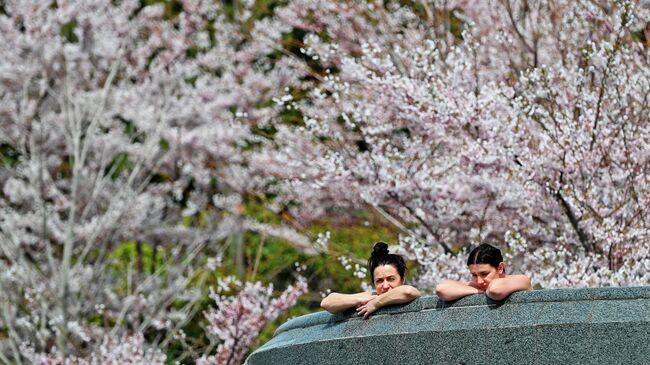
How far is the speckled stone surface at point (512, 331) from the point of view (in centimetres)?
553

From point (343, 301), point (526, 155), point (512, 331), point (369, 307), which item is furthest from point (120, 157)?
point (512, 331)

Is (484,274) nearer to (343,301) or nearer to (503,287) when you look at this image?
(503,287)

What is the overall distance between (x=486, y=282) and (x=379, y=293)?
679mm

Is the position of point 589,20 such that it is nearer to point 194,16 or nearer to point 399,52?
point 399,52

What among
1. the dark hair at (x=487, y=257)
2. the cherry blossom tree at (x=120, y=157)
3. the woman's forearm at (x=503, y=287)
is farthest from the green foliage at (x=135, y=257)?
the woman's forearm at (x=503, y=287)

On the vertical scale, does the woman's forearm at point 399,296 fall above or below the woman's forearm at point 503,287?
below

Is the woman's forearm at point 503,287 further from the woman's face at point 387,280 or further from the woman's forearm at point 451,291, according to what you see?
the woman's face at point 387,280

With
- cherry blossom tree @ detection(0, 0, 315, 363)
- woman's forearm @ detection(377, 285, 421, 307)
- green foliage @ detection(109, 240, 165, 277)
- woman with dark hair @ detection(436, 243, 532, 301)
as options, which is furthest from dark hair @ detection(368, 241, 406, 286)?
green foliage @ detection(109, 240, 165, 277)

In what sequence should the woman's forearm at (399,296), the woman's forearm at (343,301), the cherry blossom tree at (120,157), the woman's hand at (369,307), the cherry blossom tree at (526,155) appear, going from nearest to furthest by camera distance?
the woman's forearm at (399,296), the woman's hand at (369,307), the woman's forearm at (343,301), the cherry blossom tree at (526,155), the cherry blossom tree at (120,157)

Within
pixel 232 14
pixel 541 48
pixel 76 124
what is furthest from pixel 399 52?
pixel 232 14

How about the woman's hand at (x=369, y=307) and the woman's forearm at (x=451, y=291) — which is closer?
the woman's forearm at (x=451, y=291)

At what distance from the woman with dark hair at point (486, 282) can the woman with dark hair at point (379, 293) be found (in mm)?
315

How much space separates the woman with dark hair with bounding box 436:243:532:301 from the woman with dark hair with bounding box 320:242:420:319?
31cm

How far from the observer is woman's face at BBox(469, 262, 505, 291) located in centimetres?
633
